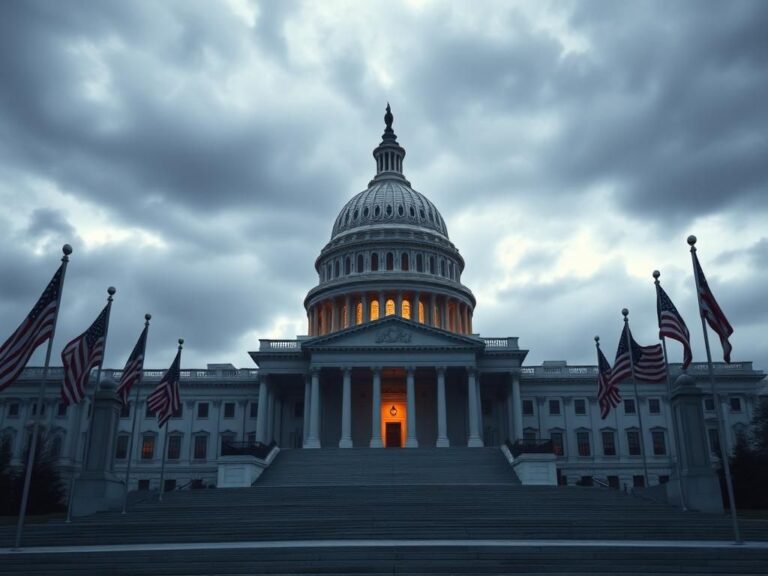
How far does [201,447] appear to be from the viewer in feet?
221

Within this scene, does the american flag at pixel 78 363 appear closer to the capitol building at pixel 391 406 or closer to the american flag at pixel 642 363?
the american flag at pixel 642 363

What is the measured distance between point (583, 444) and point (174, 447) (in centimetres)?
4009

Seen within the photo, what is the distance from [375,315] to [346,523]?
177 ft

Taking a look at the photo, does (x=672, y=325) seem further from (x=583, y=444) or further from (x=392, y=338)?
(x=583, y=444)

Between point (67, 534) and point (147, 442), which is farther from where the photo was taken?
point (147, 442)

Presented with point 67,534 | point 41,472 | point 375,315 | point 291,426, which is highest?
point 375,315

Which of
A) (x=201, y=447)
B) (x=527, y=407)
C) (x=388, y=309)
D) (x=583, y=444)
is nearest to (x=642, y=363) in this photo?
(x=527, y=407)

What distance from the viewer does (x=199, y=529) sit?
854 inches

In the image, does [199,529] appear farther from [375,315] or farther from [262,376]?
[375,315]

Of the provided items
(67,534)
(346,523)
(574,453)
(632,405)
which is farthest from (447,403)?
(67,534)

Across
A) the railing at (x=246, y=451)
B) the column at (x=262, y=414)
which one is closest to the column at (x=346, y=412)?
the column at (x=262, y=414)

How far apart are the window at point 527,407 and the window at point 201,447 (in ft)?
104

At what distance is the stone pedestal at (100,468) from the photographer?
2669cm

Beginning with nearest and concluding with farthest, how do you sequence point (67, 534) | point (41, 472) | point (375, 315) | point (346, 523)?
point (67, 534), point (346, 523), point (41, 472), point (375, 315)
